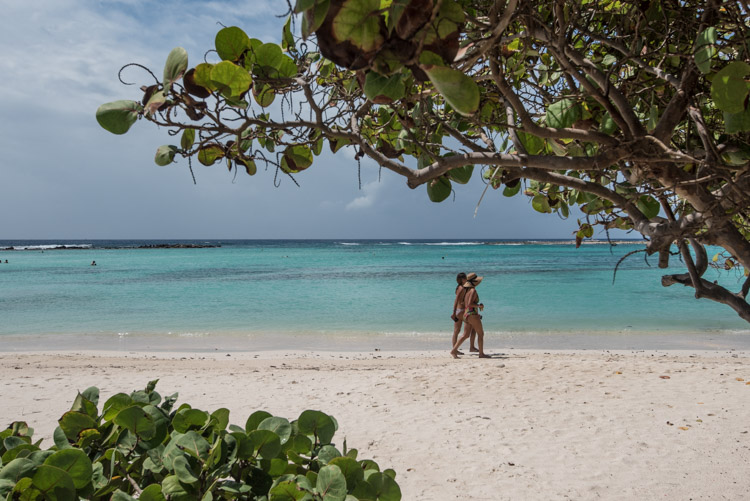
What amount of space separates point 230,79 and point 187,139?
0.43m

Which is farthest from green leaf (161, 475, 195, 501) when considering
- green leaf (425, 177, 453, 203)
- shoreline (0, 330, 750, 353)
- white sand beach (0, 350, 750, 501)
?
shoreline (0, 330, 750, 353)

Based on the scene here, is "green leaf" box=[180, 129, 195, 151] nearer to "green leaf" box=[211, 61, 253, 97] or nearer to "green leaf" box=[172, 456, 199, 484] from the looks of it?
"green leaf" box=[211, 61, 253, 97]

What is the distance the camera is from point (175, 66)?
2.94ft

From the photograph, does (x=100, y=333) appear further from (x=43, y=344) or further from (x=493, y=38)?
(x=493, y=38)

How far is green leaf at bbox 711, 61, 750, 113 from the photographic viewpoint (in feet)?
2.97

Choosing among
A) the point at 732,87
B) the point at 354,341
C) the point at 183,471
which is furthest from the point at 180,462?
the point at 354,341

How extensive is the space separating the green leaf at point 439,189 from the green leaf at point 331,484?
890 mm

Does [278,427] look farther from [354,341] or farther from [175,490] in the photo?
[354,341]

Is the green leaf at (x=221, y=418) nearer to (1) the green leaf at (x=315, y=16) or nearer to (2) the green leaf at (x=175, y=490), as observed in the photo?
(2) the green leaf at (x=175, y=490)

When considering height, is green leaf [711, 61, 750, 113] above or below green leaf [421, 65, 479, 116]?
above

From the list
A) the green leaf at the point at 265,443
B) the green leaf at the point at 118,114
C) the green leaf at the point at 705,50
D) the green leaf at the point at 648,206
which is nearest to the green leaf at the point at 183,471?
the green leaf at the point at 265,443

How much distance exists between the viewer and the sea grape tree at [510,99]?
665 mm

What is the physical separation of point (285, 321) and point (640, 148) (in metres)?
13.2

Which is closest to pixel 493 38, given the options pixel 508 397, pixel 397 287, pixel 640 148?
pixel 640 148
